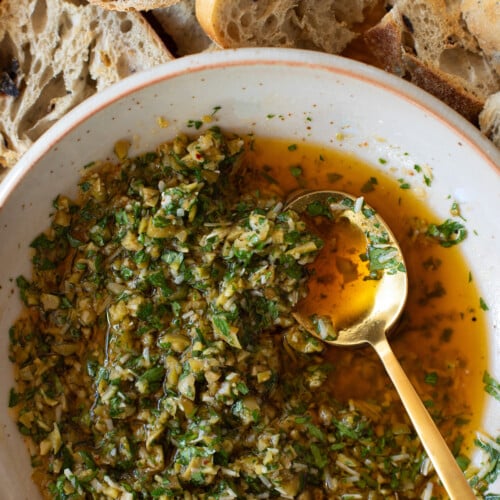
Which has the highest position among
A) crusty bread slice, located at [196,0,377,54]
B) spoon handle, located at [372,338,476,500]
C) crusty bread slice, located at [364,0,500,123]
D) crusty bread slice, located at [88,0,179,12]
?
crusty bread slice, located at [88,0,179,12]

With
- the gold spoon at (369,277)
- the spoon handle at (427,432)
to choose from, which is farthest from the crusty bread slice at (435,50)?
the spoon handle at (427,432)

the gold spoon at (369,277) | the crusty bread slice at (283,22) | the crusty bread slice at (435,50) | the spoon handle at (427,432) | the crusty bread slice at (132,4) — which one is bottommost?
the spoon handle at (427,432)

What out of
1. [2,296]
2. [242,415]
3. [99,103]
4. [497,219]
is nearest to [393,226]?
[497,219]

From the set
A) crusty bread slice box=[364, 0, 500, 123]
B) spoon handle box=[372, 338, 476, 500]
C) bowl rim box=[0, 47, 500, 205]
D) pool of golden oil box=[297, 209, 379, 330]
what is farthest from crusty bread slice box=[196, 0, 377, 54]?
spoon handle box=[372, 338, 476, 500]

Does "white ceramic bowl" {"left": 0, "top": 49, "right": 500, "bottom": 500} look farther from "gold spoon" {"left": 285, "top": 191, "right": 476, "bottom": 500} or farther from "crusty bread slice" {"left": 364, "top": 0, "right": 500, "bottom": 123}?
"crusty bread slice" {"left": 364, "top": 0, "right": 500, "bottom": 123}

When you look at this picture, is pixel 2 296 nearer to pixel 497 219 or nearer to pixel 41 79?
pixel 41 79

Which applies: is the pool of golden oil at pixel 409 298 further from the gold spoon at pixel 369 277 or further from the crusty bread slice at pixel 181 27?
the crusty bread slice at pixel 181 27
